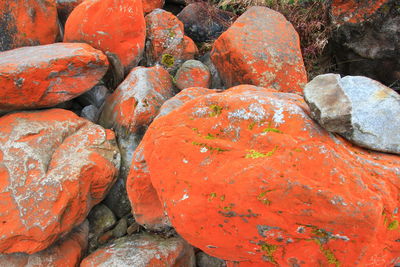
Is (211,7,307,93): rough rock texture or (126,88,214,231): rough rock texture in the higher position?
(211,7,307,93): rough rock texture

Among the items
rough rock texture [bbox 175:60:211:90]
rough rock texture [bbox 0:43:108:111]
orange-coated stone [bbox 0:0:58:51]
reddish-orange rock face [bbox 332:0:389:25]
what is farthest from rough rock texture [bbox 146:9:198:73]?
reddish-orange rock face [bbox 332:0:389:25]

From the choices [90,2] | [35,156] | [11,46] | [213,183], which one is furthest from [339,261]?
[11,46]

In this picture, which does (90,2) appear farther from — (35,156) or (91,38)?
(35,156)

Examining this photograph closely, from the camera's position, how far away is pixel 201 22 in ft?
15.2

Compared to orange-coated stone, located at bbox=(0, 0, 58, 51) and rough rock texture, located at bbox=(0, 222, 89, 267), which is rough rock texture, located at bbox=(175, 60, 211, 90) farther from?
rough rock texture, located at bbox=(0, 222, 89, 267)

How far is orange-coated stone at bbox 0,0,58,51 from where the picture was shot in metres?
3.55

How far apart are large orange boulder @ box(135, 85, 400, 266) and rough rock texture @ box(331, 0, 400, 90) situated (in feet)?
6.60

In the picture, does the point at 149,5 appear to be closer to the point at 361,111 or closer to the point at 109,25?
the point at 109,25

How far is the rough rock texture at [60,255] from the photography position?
279 centimetres

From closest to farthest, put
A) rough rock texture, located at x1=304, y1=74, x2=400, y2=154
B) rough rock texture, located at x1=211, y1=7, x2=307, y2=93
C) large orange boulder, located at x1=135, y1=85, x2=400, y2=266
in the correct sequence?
large orange boulder, located at x1=135, y1=85, x2=400, y2=266 → rough rock texture, located at x1=304, y1=74, x2=400, y2=154 → rough rock texture, located at x1=211, y1=7, x2=307, y2=93

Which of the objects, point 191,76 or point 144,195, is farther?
point 191,76

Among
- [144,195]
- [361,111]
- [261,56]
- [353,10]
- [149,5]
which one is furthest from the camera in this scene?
[149,5]

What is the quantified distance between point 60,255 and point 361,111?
2660mm

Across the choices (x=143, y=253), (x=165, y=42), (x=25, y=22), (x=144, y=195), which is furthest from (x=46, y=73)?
(x=143, y=253)
